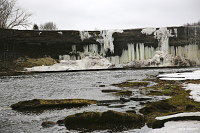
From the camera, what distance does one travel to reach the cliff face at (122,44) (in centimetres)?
1794

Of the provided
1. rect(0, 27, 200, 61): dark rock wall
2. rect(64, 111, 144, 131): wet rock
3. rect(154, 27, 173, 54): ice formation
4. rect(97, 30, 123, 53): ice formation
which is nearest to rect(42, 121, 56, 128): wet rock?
rect(64, 111, 144, 131): wet rock

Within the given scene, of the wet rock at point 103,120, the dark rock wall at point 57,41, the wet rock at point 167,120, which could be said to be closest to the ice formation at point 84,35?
the dark rock wall at point 57,41

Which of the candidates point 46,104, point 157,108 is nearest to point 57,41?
point 46,104

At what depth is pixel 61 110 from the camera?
4.41 meters

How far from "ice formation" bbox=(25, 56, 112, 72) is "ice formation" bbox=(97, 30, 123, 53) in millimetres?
1131

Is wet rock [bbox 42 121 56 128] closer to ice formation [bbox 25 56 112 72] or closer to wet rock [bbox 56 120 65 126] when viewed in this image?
wet rock [bbox 56 120 65 126]

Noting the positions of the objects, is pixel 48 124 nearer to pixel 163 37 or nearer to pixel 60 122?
pixel 60 122

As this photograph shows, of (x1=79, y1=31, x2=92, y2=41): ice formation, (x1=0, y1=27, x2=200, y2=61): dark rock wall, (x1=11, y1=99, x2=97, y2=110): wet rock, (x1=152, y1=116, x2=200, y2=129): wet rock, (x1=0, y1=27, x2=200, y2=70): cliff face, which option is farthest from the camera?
(x1=79, y1=31, x2=92, y2=41): ice formation

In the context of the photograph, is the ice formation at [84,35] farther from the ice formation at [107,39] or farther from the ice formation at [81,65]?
the ice formation at [81,65]

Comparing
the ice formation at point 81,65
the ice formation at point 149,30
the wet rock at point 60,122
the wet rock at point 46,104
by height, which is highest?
the ice formation at point 149,30

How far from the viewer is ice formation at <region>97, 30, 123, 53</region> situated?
1867cm

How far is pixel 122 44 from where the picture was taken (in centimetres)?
1877

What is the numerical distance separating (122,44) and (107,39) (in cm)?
123

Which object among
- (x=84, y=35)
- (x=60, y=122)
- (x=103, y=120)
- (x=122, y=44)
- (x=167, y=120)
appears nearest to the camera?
(x=167, y=120)
